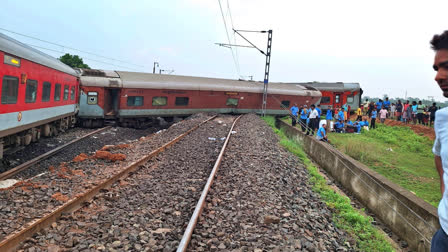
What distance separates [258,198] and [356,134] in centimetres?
1475

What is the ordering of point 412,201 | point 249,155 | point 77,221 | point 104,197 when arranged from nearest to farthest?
point 77,221
point 104,197
point 412,201
point 249,155

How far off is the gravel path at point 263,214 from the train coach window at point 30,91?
19.2 feet

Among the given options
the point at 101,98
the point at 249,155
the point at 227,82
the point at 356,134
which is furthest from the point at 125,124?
the point at 356,134

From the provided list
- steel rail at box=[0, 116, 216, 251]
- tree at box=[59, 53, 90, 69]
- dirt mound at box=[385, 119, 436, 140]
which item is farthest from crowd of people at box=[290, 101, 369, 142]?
tree at box=[59, 53, 90, 69]

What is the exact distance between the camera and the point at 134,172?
736 centimetres

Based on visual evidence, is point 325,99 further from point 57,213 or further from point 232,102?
point 57,213

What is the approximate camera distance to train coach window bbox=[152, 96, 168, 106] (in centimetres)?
1958

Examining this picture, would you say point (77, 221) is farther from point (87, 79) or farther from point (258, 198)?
point (87, 79)

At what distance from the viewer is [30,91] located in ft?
31.1

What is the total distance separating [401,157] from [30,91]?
13869mm

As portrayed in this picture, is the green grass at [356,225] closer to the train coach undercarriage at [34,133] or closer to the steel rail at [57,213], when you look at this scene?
the steel rail at [57,213]

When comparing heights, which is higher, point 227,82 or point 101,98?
point 227,82

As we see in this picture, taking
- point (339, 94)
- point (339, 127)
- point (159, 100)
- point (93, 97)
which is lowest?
point (339, 127)

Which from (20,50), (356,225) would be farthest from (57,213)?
(20,50)
